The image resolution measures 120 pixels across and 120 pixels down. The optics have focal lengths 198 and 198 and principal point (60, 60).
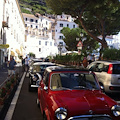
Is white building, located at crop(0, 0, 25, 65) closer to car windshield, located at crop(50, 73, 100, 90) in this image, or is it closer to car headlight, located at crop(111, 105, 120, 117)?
car windshield, located at crop(50, 73, 100, 90)

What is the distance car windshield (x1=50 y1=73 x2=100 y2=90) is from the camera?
5.02 metres

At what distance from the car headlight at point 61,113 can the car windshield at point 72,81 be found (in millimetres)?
1130

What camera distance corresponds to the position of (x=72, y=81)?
5137 millimetres

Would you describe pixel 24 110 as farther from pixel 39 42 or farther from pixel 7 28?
pixel 39 42

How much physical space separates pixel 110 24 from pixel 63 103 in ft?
91.3

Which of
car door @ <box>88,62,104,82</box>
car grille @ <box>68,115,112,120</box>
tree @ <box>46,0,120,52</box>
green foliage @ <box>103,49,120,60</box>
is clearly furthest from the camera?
tree @ <box>46,0,120,52</box>

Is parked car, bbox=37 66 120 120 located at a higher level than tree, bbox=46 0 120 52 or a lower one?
lower

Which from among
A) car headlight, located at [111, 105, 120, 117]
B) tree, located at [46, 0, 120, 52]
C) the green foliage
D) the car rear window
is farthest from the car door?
tree, located at [46, 0, 120, 52]

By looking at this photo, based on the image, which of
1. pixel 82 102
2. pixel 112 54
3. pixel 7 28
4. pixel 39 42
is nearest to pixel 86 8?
pixel 112 54

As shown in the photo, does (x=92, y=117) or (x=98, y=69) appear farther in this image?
(x=98, y=69)

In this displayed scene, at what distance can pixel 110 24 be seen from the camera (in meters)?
30.0

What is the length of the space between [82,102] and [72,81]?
1121 mm

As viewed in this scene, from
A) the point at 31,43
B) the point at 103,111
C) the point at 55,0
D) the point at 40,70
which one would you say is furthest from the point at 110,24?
the point at 31,43

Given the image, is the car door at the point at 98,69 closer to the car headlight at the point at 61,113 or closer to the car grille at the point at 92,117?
the car grille at the point at 92,117
